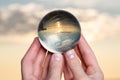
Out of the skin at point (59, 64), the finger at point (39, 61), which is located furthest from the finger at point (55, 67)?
the finger at point (39, 61)

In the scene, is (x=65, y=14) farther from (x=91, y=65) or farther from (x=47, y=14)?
(x=91, y=65)

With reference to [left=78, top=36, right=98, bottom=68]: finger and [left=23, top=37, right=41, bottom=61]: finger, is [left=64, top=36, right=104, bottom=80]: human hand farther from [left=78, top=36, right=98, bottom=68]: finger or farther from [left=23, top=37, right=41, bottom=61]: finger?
[left=23, top=37, right=41, bottom=61]: finger

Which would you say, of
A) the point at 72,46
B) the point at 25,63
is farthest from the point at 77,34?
the point at 25,63

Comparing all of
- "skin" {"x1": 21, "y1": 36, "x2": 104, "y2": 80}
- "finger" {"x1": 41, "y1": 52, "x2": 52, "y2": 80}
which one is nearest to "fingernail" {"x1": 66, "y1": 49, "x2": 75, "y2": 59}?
"skin" {"x1": 21, "y1": 36, "x2": 104, "y2": 80}

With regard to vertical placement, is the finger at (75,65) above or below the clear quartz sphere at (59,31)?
below

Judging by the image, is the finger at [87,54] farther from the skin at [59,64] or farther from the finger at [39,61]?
the finger at [39,61]

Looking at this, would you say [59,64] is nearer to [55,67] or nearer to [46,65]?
[55,67]

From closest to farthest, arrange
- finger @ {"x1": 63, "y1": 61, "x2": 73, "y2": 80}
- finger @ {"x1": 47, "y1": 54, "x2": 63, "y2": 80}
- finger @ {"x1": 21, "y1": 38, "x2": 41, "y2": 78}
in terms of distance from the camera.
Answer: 1. finger @ {"x1": 47, "y1": 54, "x2": 63, "y2": 80}
2. finger @ {"x1": 21, "y1": 38, "x2": 41, "y2": 78}
3. finger @ {"x1": 63, "y1": 61, "x2": 73, "y2": 80}
